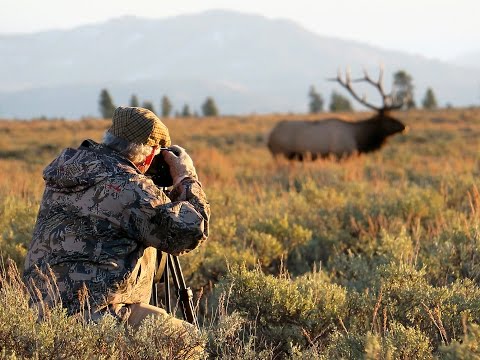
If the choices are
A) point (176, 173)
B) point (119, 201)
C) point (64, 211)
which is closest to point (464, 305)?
point (176, 173)

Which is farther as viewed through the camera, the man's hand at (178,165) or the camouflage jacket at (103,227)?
the man's hand at (178,165)

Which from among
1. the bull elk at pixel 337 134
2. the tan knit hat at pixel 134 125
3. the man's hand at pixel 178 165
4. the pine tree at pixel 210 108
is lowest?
the pine tree at pixel 210 108

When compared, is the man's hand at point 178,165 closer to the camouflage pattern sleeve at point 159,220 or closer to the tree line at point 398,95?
the camouflage pattern sleeve at point 159,220

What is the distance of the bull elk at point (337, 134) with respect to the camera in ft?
45.0

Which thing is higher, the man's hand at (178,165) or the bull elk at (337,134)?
the man's hand at (178,165)

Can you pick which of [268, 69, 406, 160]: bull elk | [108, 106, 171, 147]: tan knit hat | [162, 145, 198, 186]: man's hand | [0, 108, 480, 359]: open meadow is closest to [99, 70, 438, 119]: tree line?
[268, 69, 406, 160]: bull elk

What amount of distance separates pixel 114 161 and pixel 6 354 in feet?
3.13

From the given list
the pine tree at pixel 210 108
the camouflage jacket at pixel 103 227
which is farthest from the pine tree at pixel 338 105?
the camouflage jacket at pixel 103 227

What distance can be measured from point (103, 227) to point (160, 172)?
55cm

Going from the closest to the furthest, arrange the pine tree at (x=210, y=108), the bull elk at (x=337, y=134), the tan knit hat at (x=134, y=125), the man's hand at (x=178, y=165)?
the tan knit hat at (x=134, y=125) < the man's hand at (x=178, y=165) < the bull elk at (x=337, y=134) < the pine tree at (x=210, y=108)

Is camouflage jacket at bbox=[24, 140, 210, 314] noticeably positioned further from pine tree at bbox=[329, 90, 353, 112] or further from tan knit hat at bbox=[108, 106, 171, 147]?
pine tree at bbox=[329, 90, 353, 112]

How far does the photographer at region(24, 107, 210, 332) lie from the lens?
114 inches

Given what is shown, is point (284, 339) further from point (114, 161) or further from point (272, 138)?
point (272, 138)

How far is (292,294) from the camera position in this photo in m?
3.68
